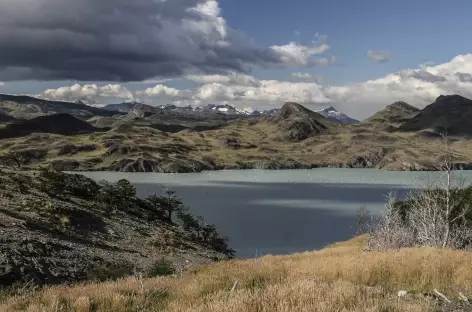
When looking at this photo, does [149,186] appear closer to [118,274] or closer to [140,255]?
[140,255]

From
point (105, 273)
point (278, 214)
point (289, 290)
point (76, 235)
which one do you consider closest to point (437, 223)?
point (105, 273)

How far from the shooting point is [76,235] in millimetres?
44875

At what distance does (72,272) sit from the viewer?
30.9 meters

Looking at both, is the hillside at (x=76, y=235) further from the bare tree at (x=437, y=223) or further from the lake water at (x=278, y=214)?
the lake water at (x=278, y=214)

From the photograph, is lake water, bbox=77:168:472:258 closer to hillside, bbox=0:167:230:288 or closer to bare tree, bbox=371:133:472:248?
bare tree, bbox=371:133:472:248

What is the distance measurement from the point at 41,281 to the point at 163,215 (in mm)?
58522

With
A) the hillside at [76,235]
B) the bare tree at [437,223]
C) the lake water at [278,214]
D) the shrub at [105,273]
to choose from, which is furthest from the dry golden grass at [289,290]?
the lake water at [278,214]

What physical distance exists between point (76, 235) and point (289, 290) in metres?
40.1

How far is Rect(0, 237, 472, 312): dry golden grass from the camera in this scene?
25.9 feet

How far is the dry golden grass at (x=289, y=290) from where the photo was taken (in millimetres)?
7895

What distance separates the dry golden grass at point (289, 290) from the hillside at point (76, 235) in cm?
488

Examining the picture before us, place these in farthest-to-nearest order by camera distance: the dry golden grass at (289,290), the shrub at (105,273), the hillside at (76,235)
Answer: the hillside at (76,235) → the shrub at (105,273) → the dry golden grass at (289,290)

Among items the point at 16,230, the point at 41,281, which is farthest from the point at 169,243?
the point at 41,281

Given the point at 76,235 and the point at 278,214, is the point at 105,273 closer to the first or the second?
the point at 76,235
